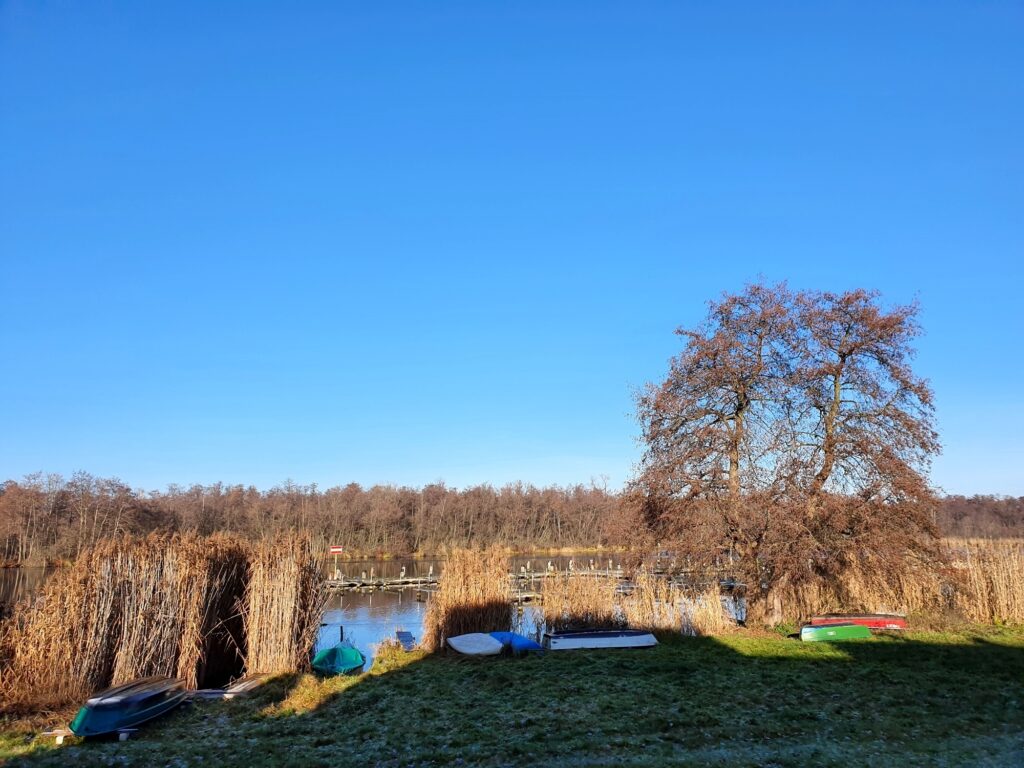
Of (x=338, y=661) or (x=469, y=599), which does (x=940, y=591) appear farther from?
(x=338, y=661)

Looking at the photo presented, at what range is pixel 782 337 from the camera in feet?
54.6

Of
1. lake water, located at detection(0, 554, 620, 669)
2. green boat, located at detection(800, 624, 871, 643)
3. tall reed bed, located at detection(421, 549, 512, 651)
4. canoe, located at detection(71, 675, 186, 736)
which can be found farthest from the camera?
lake water, located at detection(0, 554, 620, 669)

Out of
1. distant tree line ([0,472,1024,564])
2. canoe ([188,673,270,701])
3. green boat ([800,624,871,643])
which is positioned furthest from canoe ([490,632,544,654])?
distant tree line ([0,472,1024,564])

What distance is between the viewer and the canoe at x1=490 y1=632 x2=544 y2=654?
13.4 m

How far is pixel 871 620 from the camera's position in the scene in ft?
50.4

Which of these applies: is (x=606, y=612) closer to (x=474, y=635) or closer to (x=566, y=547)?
(x=474, y=635)

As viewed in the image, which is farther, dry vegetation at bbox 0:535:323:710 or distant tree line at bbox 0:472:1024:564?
distant tree line at bbox 0:472:1024:564

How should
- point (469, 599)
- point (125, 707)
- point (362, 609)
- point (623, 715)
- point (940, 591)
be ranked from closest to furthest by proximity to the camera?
Result: point (623, 715) → point (125, 707) → point (469, 599) → point (940, 591) → point (362, 609)

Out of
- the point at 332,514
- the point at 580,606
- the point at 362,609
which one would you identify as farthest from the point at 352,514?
the point at 580,606

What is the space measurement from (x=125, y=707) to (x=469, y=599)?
23.9ft

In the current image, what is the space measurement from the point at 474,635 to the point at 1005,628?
12164 mm

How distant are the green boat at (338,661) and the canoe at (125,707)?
10.6ft

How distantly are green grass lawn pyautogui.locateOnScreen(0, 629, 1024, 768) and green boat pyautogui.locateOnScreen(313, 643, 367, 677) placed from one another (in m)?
1.18

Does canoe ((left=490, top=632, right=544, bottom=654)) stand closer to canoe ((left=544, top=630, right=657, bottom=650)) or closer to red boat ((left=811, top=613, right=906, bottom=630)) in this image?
canoe ((left=544, top=630, right=657, bottom=650))
